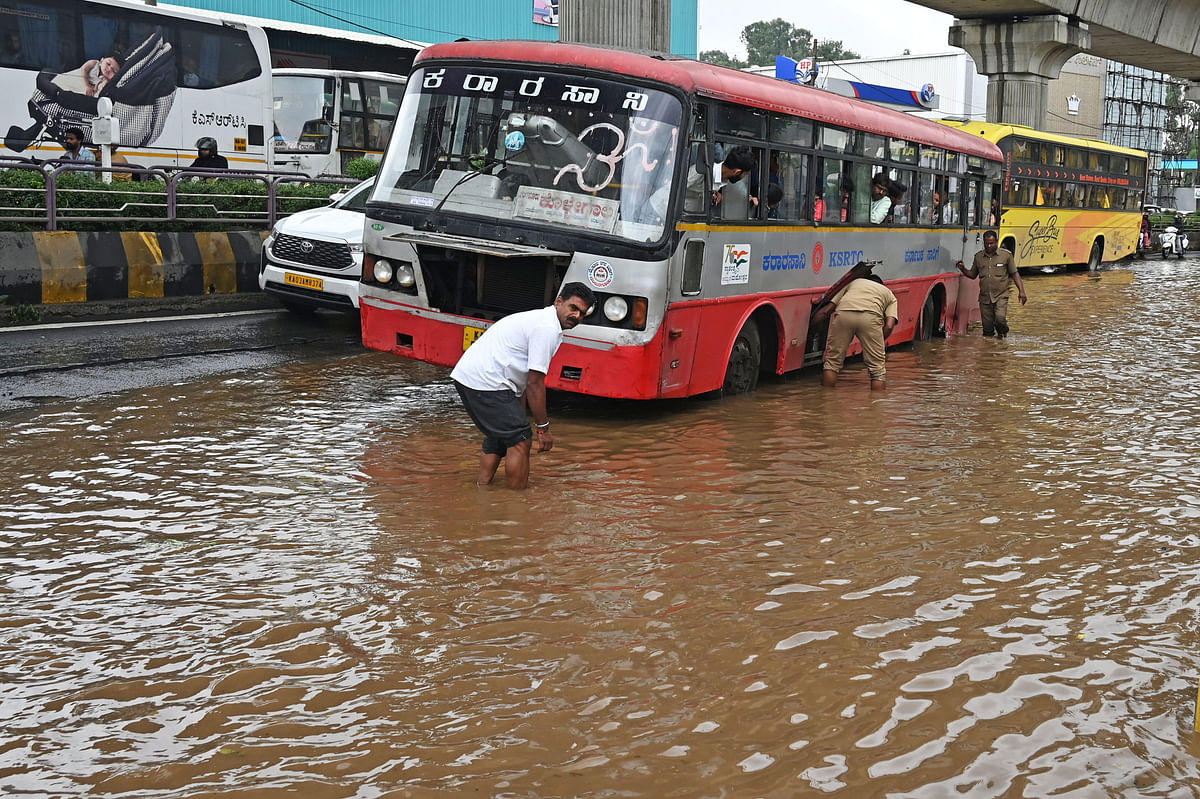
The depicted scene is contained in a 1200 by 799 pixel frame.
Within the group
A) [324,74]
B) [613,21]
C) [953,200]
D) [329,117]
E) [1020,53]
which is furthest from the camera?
[1020,53]

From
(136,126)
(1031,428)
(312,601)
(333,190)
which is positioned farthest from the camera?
(136,126)

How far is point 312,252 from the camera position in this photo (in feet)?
43.3

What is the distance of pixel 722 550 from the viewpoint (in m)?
6.42

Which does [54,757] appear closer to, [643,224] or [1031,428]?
[643,224]

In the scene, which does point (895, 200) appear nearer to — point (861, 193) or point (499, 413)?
point (861, 193)

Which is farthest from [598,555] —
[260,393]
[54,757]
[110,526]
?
[260,393]

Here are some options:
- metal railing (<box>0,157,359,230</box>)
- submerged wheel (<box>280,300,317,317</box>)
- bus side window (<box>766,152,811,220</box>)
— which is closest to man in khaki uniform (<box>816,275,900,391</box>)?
bus side window (<box>766,152,811,220</box>)

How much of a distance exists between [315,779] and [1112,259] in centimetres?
3660

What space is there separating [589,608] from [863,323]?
6910 mm

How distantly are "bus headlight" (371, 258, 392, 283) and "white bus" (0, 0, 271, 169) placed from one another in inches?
433

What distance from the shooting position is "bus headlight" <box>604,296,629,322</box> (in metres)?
8.98

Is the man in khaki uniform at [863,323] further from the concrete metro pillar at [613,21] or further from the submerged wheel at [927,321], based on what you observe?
the concrete metro pillar at [613,21]

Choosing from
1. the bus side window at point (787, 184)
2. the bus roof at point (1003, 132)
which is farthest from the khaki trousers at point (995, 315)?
the bus roof at point (1003, 132)

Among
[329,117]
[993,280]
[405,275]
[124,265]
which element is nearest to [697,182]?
[405,275]
